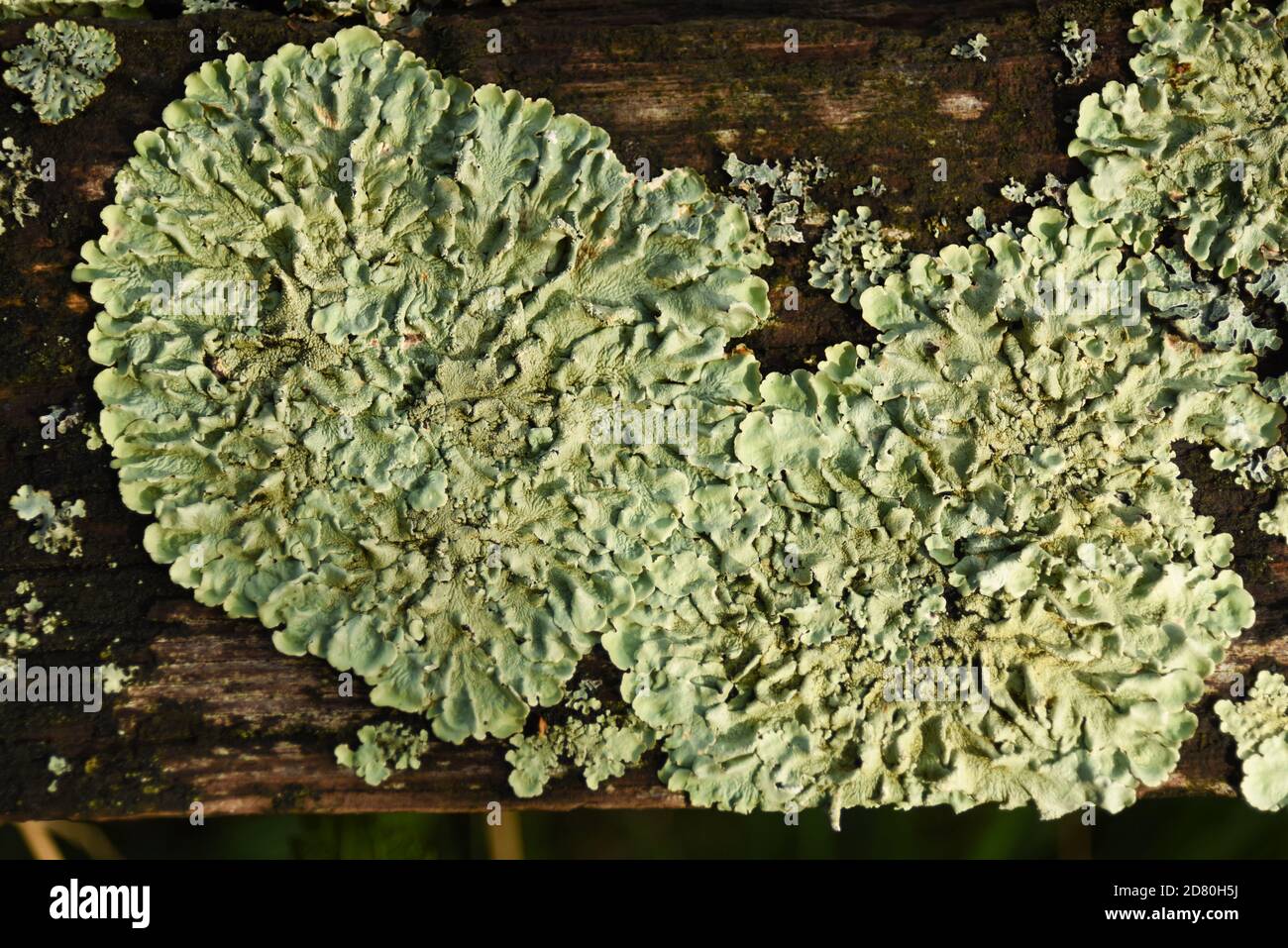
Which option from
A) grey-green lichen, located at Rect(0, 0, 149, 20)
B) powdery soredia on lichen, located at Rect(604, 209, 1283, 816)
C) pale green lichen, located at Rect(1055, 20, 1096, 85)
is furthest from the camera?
grey-green lichen, located at Rect(0, 0, 149, 20)

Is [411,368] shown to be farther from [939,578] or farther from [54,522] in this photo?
[939,578]

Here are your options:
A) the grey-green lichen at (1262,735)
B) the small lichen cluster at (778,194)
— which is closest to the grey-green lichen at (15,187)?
the small lichen cluster at (778,194)

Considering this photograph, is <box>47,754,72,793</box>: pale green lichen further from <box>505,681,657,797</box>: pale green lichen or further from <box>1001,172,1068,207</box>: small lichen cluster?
<box>1001,172,1068,207</box>: small lichen cluster

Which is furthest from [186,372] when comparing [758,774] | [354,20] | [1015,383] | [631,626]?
[1015,383]

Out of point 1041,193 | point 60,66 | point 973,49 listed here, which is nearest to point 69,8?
point 60,66

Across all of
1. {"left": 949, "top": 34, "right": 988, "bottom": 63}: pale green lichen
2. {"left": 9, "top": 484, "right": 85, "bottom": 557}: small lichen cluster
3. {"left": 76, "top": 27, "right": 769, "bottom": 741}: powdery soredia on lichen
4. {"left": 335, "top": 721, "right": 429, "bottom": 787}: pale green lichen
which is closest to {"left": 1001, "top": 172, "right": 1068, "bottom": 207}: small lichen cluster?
{"left": 949, "top": 34, "right": 988, "bottom": 63}: pale green lichen

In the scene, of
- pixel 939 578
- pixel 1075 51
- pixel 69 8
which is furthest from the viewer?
pixel 69 8
